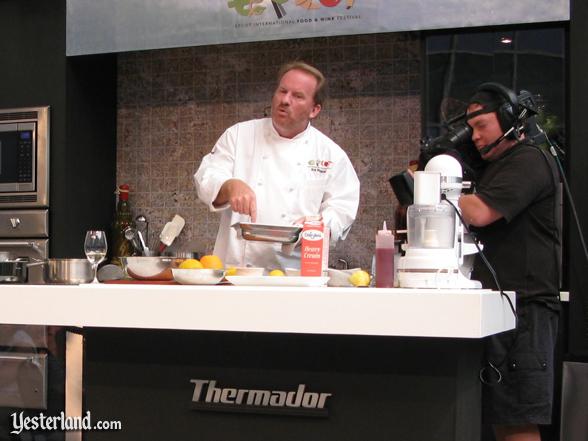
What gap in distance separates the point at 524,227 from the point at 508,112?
397 mm

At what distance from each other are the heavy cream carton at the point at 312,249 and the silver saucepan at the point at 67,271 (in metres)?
0.58

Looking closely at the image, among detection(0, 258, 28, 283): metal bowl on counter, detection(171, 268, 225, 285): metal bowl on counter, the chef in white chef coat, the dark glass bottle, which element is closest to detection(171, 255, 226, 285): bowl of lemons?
detection(171, 268, 225, 285): metal bowl on counter

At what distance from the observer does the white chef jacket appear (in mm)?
3453

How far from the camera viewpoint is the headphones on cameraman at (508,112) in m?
2.71

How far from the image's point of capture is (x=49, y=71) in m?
4.08

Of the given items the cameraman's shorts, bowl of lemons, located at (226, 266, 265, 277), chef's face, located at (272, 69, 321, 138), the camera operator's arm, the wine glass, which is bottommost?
the cameraman's shorts

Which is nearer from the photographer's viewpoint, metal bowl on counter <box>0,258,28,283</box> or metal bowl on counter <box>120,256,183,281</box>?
metal bowl on counter <box>120,256,183,281</box>

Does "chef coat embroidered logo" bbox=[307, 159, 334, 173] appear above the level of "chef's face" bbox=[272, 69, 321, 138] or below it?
below

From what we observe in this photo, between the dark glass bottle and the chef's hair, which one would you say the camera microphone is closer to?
the chef's hair

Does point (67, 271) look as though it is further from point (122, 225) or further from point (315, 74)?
point (122, 225)

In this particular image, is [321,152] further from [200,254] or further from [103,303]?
[103,303]

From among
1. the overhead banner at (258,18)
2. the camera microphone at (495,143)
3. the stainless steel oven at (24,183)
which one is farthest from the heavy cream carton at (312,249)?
the stainless steel oven at (24,183)

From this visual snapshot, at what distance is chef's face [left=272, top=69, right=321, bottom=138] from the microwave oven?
1.32 m

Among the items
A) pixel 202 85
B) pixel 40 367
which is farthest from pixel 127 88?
pixel 40 367
